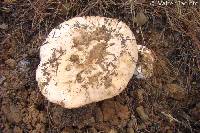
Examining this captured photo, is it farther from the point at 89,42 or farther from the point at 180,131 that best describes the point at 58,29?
the point at 180,131

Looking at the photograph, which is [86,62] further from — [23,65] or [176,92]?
[176,92]

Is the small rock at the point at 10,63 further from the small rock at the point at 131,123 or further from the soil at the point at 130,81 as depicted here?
the small rock at the point at 131,123

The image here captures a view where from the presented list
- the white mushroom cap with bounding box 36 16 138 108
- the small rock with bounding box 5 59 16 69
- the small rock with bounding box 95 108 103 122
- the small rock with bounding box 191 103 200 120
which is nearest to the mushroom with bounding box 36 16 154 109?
the white mushroom cap with bounding box 36 16 138 108

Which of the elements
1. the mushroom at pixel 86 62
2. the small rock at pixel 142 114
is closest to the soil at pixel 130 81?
the small rock at pixel 142 114

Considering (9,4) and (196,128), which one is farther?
(9,4)

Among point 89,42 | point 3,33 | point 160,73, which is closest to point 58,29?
point 89,42

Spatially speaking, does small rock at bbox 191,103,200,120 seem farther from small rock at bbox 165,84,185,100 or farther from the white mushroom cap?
the white mushroom cap

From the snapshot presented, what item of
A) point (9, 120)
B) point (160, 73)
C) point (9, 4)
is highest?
point (9, 4)
